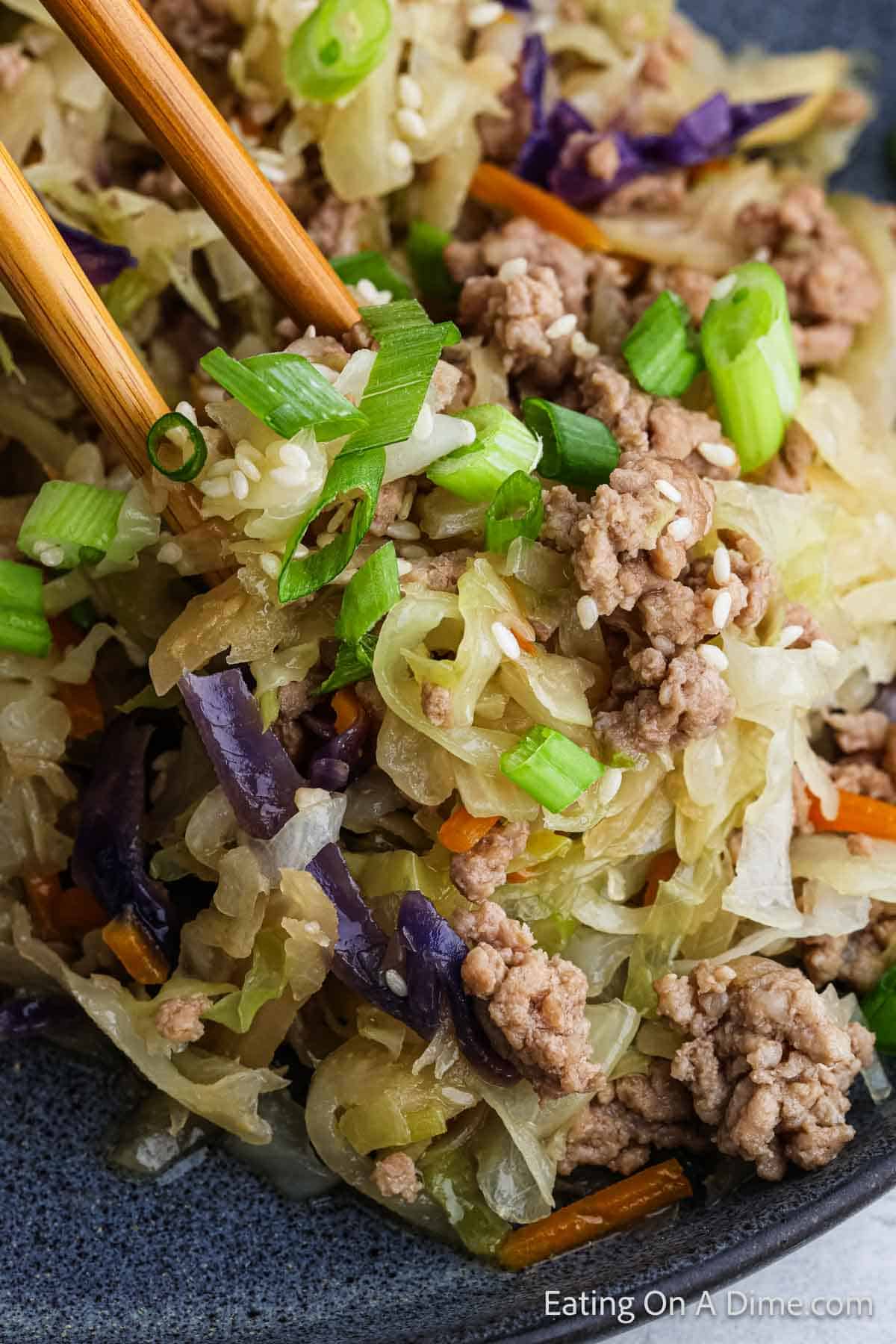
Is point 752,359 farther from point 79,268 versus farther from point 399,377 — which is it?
point 79,268

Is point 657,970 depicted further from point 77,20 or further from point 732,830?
point 77,20

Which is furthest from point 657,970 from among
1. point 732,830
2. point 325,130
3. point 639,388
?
point 325,130

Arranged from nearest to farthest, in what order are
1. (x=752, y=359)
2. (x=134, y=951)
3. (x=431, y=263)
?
(x=134, y=951) → (x=752, y=359) → (x=431, y=263)

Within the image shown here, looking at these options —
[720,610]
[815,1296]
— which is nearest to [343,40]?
[720,610]

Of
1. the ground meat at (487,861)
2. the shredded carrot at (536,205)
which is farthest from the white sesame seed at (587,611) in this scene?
the shredded carrot at (536,205)

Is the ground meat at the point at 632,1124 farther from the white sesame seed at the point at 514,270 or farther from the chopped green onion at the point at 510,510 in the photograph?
the white sesame seed at the point at 514,270

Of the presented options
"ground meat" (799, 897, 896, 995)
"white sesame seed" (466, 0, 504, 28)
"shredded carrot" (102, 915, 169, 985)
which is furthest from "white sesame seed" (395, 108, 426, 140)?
"ground meat" (799, 897, 896, 995)

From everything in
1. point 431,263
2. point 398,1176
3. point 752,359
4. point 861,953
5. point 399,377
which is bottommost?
point 861,953
